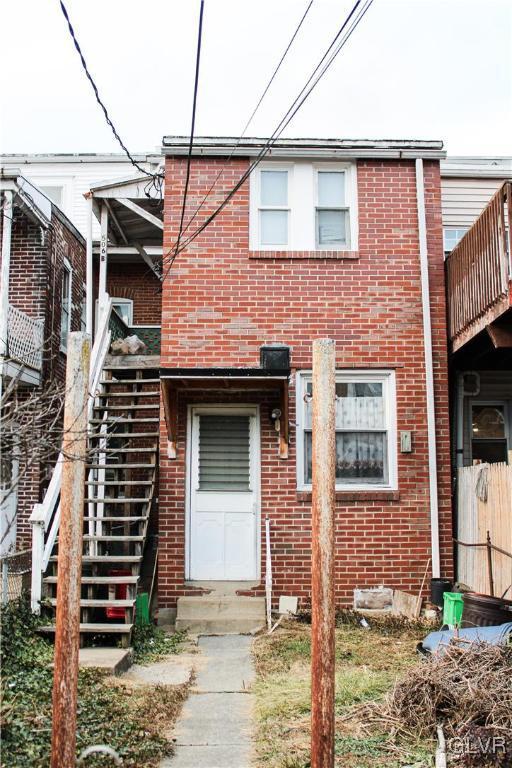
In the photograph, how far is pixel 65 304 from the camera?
14922 millimetres

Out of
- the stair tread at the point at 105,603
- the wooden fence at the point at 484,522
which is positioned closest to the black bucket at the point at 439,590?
the wooden fence at the point at 484,522

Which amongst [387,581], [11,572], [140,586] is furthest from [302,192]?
[11,572]

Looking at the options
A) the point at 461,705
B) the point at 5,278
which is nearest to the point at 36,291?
the point at 5,278

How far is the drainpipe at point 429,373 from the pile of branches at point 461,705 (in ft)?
13.1

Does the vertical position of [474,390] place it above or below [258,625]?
above

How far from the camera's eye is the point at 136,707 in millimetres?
5980

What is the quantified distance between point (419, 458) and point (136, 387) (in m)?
4.23

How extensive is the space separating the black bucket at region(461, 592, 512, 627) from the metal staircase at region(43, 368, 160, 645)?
3.48 metres

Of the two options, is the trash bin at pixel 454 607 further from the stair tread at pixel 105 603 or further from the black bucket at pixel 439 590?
the stair tread at pixel 105 603

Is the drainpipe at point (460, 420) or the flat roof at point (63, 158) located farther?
the flat roof at point (63, 158)

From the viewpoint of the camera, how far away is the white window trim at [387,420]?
9.92 m

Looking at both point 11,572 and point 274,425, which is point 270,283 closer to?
point 274,425

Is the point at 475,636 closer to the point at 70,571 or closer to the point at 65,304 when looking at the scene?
the point at 70,571

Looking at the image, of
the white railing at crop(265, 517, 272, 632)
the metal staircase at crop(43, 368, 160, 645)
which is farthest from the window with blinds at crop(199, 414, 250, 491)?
the white railing at crop(265, 517, 272, 632)
